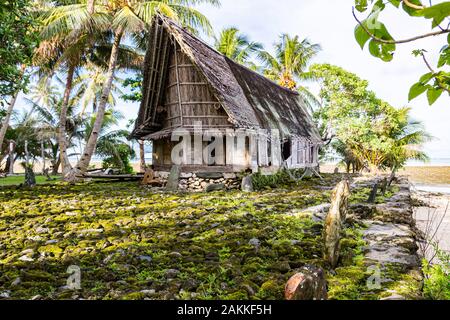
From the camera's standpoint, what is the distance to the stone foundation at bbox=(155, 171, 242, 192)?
455 inches

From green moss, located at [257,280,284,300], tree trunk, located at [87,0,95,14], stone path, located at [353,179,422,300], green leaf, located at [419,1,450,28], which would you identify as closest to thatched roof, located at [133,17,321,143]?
tree trunk, located at [87,0,95,14]

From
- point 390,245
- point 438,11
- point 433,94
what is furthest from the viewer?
point 390,245

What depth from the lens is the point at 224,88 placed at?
11.8 metres

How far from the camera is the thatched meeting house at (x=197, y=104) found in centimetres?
1158

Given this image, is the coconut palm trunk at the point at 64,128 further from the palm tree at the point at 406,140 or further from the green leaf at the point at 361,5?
the palm tree at the point at 406,140

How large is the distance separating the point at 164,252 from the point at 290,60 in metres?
21.5

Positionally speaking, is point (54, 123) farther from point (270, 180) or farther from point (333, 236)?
point (333, 236)

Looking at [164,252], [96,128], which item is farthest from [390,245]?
[96,128]

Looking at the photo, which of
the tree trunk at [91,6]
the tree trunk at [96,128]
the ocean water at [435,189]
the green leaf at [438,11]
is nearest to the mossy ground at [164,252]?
the green leaf at [438,11]

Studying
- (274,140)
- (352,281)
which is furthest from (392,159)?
(352,281)

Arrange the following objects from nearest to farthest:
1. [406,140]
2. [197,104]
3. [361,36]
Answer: [361,36] < [197,104] < [406,140]

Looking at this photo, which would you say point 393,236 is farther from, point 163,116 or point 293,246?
point 163,116

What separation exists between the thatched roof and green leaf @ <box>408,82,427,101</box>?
30.5 ft

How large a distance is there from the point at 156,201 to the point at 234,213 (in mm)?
2708
